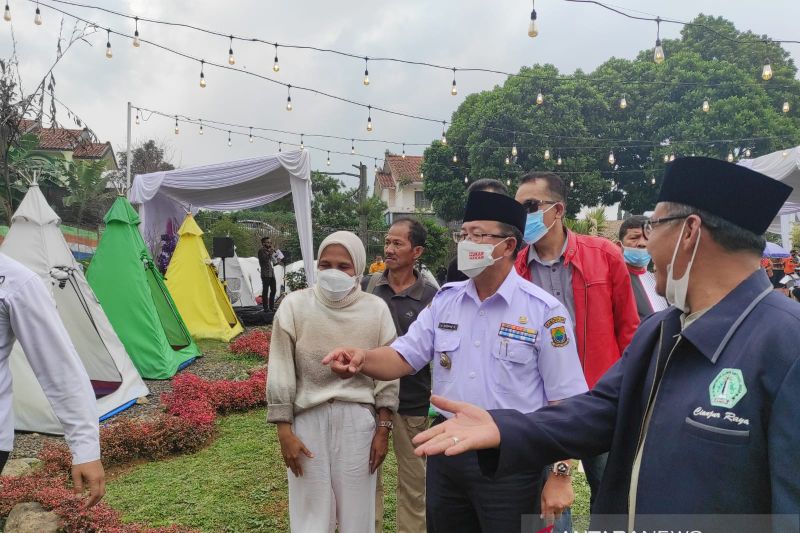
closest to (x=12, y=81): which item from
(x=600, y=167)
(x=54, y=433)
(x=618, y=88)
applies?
(x=54, y=433)

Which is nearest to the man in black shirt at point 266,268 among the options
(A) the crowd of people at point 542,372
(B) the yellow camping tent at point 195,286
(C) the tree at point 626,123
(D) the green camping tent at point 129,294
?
(B) the yellow camping tent at point 195,286

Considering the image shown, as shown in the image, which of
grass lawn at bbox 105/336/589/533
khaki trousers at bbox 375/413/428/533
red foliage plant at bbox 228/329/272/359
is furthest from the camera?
red foliage plant at bbox 228/329/272/359

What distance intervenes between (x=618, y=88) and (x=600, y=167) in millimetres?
3985

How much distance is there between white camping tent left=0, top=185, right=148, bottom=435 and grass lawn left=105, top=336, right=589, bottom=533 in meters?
1.48

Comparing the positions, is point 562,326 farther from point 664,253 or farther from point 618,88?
point 618,88

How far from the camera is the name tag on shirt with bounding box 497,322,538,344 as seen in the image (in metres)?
2.14

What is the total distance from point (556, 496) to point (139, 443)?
176 inches

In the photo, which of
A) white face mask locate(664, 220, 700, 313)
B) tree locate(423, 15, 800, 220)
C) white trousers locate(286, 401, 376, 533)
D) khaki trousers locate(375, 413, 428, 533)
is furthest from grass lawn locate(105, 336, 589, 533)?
tree locate(423, 15, 800, 220)

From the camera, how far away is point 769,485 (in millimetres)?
1126

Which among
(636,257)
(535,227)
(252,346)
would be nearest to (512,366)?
(535,227)

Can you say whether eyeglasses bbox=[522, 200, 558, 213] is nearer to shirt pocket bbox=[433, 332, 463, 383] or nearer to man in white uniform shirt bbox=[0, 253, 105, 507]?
shirt pocket bbox=[433, 332, 463, 383]

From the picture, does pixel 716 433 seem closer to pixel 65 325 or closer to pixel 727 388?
pixel 727 388

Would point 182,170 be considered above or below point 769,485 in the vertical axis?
above

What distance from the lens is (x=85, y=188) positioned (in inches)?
782
